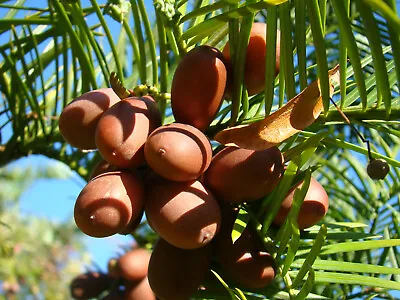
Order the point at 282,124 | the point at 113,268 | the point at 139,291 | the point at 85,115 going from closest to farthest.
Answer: the point at 282,124 < the point at 85,115 < the point at 139,291 < the point at 113,268

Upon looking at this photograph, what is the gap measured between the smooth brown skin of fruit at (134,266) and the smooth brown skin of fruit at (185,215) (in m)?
0.49

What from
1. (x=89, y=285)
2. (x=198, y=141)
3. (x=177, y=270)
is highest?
(x=198, y=141)

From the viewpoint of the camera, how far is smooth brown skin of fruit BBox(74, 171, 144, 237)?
0.57 meters

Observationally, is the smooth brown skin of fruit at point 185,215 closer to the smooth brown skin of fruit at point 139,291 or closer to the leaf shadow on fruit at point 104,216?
the leaf shadow on fruit at point 104,216

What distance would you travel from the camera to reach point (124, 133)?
601 millimetres

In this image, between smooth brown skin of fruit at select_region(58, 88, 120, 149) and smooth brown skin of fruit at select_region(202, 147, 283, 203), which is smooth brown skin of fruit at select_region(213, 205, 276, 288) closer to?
smooth brown skin of fruit at select_region(202, 147, 283, 203)

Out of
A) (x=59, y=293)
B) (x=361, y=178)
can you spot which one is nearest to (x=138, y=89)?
(x=361, y=178)

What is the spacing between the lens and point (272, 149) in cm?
59

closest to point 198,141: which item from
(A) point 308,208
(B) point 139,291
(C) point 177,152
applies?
(C) point 177,152

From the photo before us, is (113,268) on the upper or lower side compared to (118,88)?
lower

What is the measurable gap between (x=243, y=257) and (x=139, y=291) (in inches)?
16.8

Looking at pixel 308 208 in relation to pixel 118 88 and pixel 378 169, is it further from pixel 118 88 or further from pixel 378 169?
pixel 118 88

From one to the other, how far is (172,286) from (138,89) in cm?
23

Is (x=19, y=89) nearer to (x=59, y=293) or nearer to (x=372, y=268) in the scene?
(x=372, y=268)
